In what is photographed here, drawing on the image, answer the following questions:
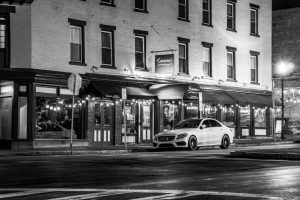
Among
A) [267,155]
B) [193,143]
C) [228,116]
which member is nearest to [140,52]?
[193,143]

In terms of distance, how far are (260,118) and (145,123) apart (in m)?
12.2

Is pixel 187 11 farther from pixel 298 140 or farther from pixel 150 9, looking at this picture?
pixel 298 140

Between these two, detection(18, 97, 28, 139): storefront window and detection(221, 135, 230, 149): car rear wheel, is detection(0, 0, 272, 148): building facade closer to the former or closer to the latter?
detection(18, 97, 28, 139): storefront window

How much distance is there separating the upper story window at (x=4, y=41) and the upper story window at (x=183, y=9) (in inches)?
493

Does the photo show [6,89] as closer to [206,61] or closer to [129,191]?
[206,61]

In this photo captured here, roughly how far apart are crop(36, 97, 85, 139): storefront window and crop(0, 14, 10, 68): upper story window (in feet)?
7.74

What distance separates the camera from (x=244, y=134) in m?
42.5

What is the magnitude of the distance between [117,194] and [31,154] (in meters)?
15.0

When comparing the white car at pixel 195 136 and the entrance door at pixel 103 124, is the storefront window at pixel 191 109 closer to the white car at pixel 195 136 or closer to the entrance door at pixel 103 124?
the entrance door at pixel 103 124

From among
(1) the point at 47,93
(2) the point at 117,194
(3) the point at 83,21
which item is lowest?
(2) the point at 117,194

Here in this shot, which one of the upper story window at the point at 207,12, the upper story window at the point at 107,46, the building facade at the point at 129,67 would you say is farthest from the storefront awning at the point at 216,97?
the upper story window at the point at 107,46

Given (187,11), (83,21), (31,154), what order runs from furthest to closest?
1. (187,11)
2. (83,21)
3. (31,154)

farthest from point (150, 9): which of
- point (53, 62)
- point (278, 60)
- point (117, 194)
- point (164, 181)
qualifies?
point (117, 194)

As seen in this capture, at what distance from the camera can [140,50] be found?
34469 millimetres
